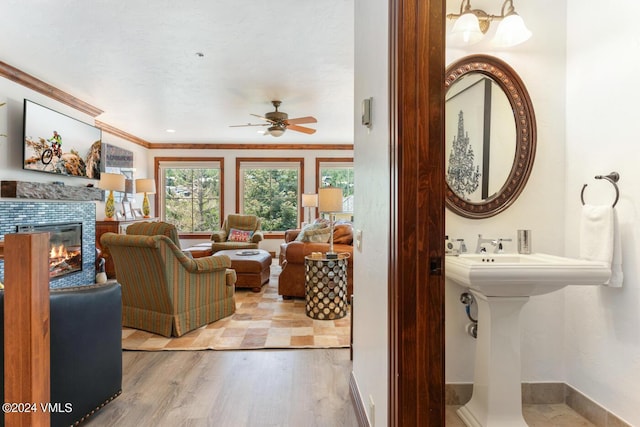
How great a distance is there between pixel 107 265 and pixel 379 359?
18.3 feet

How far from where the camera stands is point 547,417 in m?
1.84

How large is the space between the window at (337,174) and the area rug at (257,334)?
4190 millimetres

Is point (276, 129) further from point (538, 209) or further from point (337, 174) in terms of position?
point (538, 209)

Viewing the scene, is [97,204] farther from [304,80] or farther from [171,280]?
[304,80]

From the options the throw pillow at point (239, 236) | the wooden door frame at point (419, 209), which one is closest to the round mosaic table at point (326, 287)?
the wooden door frame at point (419, 209)

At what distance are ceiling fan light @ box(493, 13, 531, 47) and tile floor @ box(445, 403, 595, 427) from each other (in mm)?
2072

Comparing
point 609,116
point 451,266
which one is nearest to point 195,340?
point 451,266

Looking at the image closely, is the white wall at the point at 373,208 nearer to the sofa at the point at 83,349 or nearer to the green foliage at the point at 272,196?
the sofa at the point at 83,349

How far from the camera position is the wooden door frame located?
3.37 ft

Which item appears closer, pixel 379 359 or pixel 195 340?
pixel 379 359

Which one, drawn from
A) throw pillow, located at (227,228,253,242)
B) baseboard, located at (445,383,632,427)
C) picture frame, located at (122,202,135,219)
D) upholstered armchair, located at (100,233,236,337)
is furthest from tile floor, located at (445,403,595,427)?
picture frame, located at (122,202,135,219)

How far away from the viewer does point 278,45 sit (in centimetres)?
296

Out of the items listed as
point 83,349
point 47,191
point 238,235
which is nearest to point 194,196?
point 238,235

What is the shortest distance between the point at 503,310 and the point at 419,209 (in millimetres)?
1022
